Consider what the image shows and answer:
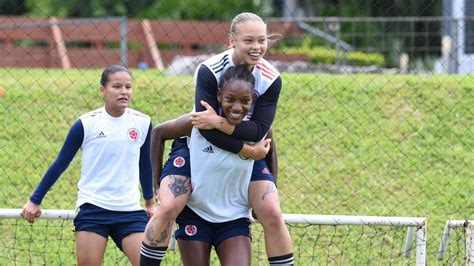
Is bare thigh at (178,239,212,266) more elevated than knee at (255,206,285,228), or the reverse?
knee at (255,206,285,228)

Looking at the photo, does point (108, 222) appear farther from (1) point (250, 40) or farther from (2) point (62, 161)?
(1) point (250, 40)

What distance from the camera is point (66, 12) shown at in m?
27.4

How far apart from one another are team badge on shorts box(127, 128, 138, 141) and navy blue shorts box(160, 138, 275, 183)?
2.10 ft

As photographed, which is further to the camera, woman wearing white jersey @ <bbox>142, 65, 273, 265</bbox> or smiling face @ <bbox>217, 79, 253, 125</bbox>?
woman wearing white jersey @ <bbox>142, 65, 273, 265</bbox>

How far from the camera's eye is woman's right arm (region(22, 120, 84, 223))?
22.7 feet

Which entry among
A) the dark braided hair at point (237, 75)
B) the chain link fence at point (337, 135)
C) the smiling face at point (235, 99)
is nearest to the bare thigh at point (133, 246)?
the smiling face at point (235, 99)

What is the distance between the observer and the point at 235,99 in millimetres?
6016

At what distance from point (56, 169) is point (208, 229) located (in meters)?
1.26

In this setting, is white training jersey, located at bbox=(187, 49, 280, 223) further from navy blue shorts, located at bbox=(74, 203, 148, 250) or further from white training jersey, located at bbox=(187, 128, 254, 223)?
navy blue shorts, located at bbox=(74, 203, 148, 250)

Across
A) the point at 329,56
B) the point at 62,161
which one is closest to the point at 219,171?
the point at 62,161

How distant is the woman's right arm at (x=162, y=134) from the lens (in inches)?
247

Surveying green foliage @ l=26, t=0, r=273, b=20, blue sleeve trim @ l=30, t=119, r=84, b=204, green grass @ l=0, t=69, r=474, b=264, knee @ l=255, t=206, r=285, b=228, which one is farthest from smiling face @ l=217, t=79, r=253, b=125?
green foliage @ l=26, t=0, r=273, b=20

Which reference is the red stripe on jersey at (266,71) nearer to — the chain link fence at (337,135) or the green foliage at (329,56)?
the chain link fence at (337,135)

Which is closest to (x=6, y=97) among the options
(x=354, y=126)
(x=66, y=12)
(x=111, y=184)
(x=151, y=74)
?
(x=151, y=74)
